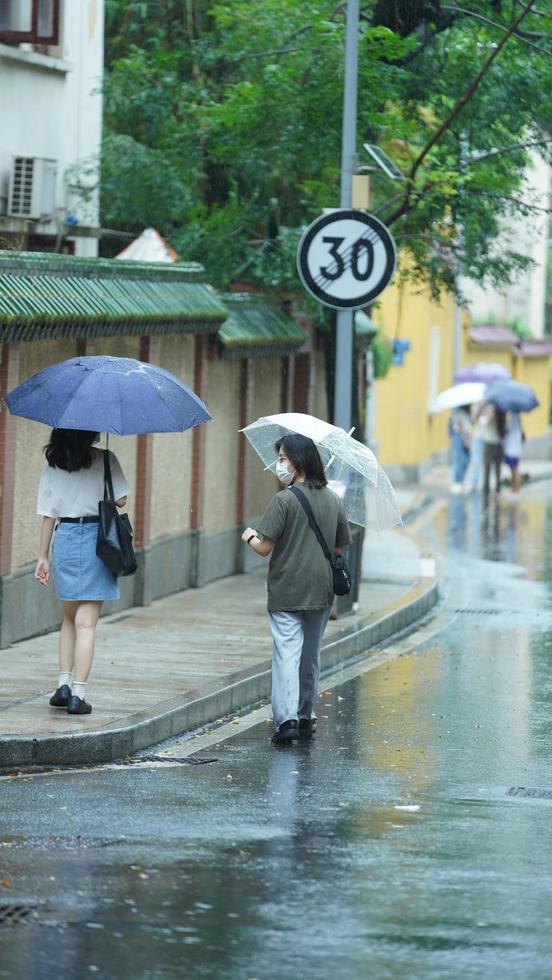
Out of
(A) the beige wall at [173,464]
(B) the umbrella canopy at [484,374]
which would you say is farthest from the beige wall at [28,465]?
(B) the umbrella canopy at [484,374]

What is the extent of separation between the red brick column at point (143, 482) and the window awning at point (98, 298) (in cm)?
28

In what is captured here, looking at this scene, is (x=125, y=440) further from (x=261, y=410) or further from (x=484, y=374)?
(x=484, y=374)

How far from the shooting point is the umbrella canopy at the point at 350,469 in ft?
35.7

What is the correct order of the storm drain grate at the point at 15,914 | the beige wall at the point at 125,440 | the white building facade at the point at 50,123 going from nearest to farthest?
the storm drain grate at the point at 15,914
the beige wall at the point at 125,440
the white building facade at the point at 50,123

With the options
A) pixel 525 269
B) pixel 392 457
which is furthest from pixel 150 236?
pixel 392 457

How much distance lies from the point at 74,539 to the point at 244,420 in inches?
333

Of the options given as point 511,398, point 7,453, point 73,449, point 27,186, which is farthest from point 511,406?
point 73,449

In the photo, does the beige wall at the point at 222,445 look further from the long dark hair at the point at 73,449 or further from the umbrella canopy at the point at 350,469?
the long dark hair at the point at 73,449

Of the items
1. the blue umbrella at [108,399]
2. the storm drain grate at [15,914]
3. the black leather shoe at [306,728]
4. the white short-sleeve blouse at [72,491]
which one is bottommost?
the storm drain grate at [15,914]

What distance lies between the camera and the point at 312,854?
25.1ft

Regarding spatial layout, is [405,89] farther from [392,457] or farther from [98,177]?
[392,457]

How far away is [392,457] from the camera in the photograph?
117 ft

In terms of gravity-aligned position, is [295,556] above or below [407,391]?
below

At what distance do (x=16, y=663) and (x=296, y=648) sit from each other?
2537 mm
